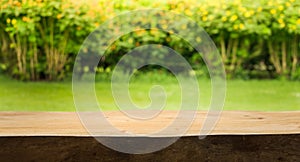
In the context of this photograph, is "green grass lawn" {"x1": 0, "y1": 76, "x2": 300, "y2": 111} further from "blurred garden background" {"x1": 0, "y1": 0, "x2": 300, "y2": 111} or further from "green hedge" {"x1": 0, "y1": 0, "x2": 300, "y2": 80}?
"green hedge" {"x1": 0, "y1": 0, "x2": 300, "y2": 80}

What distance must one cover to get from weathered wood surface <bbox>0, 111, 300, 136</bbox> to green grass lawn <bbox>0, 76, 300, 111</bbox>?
1.45 meters

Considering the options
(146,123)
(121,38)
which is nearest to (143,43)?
(121,38)

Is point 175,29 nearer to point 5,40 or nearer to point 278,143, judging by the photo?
point 5,40

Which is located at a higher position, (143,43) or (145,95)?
(143,43)

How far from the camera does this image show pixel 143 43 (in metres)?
3.90

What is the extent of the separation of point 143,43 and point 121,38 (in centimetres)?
16

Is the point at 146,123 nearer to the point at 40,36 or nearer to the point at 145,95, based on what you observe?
the point at 145,95

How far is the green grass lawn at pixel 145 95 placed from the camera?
11.0 ft

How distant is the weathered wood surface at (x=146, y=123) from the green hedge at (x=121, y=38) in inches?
78.2

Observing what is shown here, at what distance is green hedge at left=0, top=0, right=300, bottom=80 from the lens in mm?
3729

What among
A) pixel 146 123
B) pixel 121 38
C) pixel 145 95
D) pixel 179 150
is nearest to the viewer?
pixel 179 150

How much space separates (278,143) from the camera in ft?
5.07

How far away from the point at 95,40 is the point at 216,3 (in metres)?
0.90

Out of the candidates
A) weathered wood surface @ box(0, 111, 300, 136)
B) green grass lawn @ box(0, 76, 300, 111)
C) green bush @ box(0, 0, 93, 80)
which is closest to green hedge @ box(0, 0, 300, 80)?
green bush @ box(0, 0, 93, 80)
